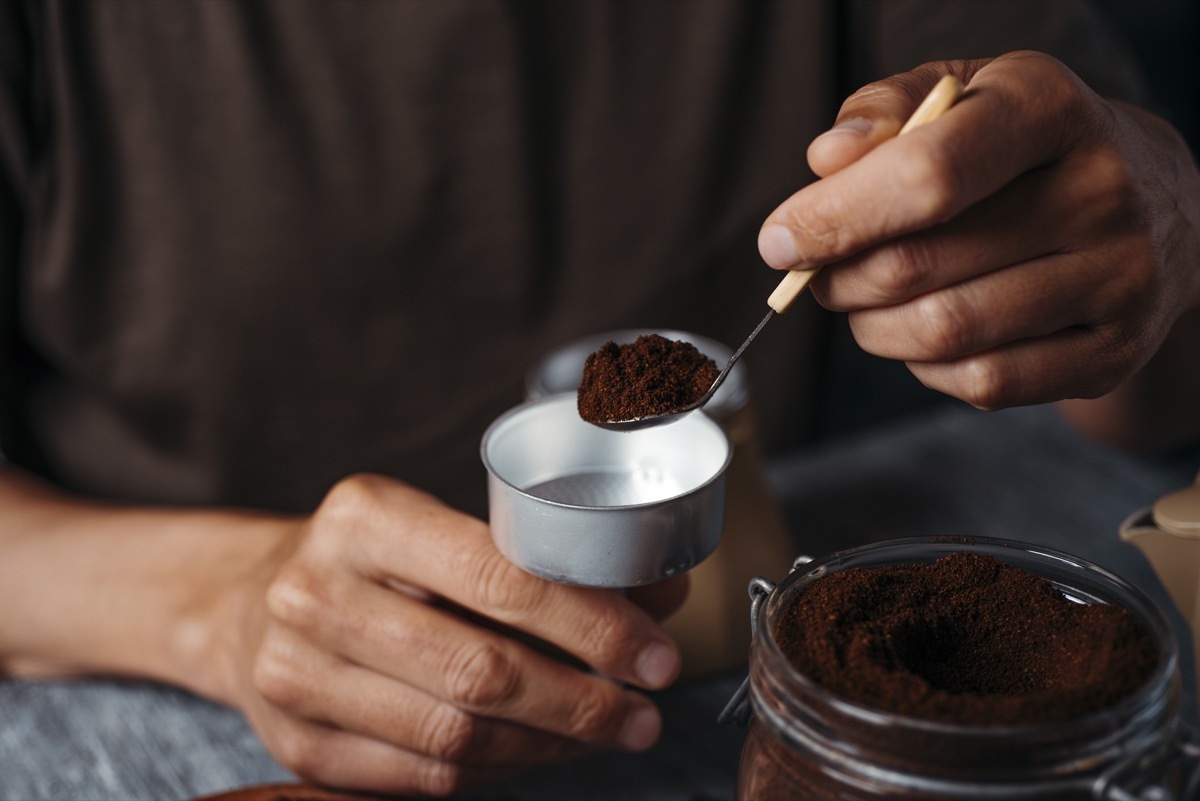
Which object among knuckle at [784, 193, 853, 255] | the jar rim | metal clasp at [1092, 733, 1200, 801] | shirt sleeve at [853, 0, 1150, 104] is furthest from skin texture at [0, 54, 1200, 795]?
shirt sleeve at [853, 0, 1150, 104]

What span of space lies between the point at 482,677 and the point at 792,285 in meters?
0.33

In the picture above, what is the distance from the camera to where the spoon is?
0.51 meters

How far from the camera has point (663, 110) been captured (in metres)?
1.22

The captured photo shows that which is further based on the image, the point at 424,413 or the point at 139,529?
the point at 424,413

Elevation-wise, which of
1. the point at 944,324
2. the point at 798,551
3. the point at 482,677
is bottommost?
the point at 798,551

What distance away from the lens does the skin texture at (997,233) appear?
1.67ft

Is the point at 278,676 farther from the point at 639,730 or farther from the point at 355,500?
the point at 639,730

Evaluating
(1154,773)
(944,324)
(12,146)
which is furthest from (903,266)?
(12,146)

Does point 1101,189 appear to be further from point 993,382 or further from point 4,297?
point 4,297

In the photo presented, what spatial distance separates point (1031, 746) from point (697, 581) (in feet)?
1.24

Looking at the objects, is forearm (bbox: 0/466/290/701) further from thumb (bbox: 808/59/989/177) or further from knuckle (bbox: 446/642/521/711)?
thumb (bbox: 808/59/989/177)

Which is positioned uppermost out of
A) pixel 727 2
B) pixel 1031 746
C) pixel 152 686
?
pixel 727 2

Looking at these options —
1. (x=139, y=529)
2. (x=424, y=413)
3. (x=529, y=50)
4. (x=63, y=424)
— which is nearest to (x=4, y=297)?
(x=63, y=424)

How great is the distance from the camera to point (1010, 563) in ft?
1.80
